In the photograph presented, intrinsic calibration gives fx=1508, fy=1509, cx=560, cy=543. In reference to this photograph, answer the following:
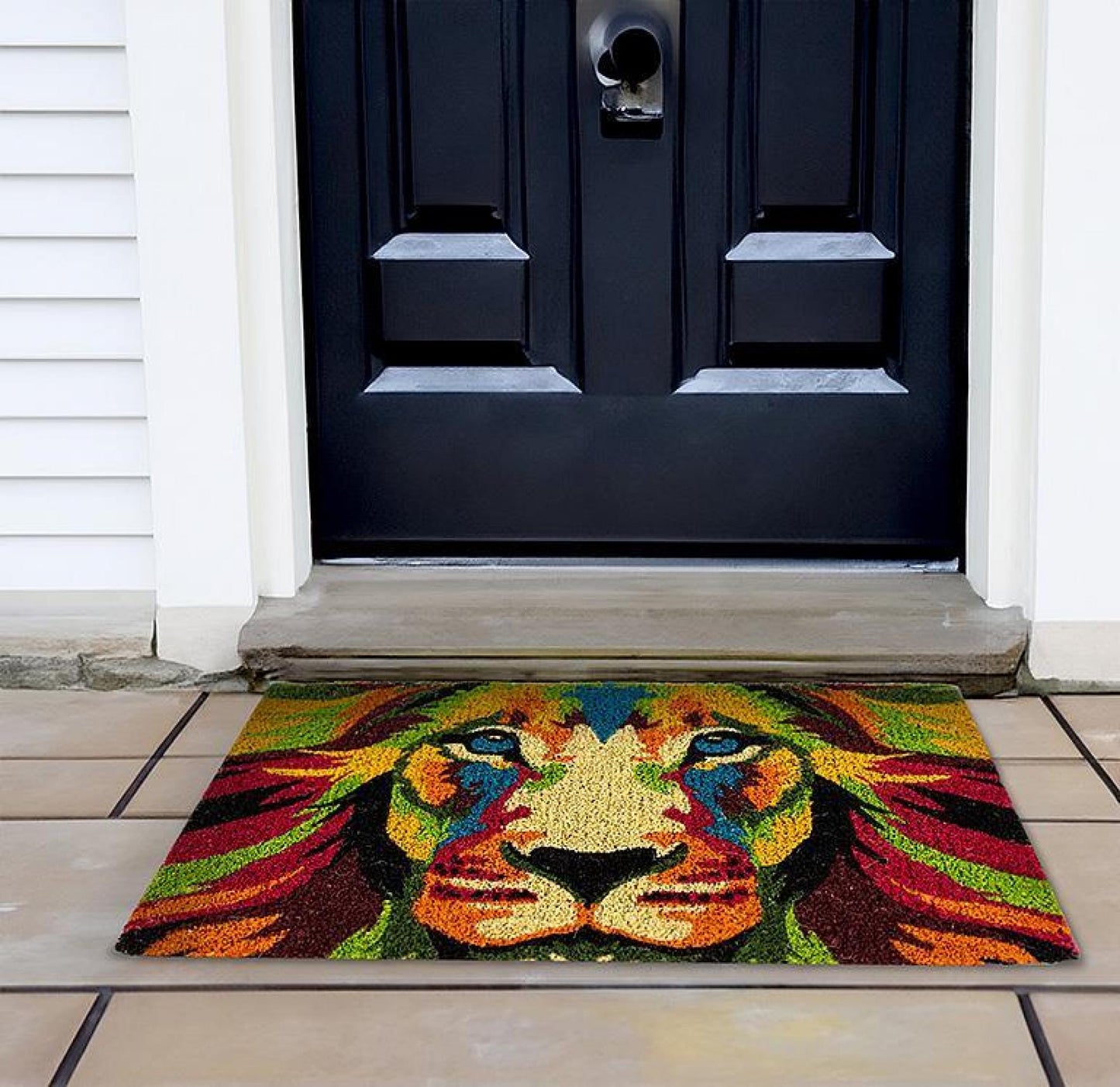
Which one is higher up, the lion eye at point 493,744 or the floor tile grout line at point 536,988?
the lion eye at point 493,744

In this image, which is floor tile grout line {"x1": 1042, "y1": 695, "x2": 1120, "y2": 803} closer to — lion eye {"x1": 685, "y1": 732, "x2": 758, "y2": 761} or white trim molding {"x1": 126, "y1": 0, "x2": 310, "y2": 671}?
lion eye {"x1": 685, "y1": 732, "x2": 758, "y2": 761}

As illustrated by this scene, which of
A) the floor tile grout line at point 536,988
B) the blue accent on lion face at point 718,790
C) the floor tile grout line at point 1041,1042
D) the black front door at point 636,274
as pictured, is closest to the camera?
the floor tile grout line at point 1041,1042

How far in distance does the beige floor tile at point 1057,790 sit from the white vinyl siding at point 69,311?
3.58 ft

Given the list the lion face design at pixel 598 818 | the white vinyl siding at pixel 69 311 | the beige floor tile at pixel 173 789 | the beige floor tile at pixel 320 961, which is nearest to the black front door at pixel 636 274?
the white vinyl siding at pixel 69 311

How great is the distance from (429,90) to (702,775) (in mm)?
988

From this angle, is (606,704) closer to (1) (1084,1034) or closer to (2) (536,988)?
(2) (536,988)

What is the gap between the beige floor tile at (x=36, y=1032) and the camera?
105 cm

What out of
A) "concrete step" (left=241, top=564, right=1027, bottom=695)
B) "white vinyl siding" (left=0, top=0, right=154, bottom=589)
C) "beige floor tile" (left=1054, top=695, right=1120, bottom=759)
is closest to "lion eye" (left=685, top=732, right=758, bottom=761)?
"concrete step" (left=241, top=564, right=1027, bottom=695)

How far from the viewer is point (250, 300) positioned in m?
1.86

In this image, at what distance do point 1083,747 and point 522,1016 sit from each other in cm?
81

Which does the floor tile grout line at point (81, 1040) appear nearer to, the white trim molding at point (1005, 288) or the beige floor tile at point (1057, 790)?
the beige floor tile at point (1057, 790)

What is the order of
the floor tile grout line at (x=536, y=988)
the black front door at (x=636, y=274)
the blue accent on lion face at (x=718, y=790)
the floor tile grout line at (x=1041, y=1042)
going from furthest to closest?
the black front door at (x=636, y=274)
the blue accent on lion face at (x=718, y=790)
the floor tile grout line at (x=536, y=988)
the floor tile grout line at (x=1041, y=1042)

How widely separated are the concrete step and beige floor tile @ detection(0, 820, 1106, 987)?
411 mm

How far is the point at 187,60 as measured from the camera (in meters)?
1.77
